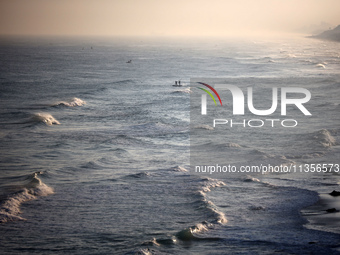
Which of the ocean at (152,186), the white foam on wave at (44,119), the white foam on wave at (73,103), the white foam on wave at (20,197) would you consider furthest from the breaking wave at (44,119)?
the white foam on wave at (20,197)

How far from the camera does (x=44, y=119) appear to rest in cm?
3700

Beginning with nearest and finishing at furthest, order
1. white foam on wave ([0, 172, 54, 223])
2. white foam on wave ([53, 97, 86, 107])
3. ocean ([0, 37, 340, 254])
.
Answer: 1. ocean ([0, 37, 340, 254])
2. white foam on wave ([0, 172, 54, 223])
3. white foam on wave ([53, 97, 86, 107])

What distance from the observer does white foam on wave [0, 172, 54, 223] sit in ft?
54.4

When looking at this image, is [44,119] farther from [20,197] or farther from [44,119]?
[20,197]

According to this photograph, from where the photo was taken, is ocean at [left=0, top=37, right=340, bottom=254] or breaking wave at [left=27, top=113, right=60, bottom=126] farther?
breaking wave at [left=27, top=113, right=60, bottom=126]

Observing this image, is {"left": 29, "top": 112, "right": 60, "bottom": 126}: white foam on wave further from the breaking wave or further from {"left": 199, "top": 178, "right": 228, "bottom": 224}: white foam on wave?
{"left": 199, "top": 178, "right": 228, "bottom": 224}: white foam on wave

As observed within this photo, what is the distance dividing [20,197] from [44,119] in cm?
→ 1947

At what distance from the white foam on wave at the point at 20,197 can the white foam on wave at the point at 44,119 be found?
1547 cm

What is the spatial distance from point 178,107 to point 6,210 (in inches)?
1175

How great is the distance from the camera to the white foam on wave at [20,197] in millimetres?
16594

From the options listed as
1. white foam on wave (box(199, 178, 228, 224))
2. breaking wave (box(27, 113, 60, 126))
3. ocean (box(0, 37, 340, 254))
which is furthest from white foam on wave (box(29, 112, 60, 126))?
white foam on wave (box(199, 178, 228, 224))

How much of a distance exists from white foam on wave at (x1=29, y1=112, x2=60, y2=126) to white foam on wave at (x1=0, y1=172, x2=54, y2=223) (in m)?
15.5

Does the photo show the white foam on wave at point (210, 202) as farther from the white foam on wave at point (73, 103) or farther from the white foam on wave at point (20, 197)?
the white foam on wave at point (73, 103)

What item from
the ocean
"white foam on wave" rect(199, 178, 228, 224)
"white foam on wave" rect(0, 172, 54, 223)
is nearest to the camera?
the ocean
